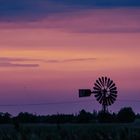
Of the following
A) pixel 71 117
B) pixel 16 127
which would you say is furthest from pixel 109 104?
pixel 16 127

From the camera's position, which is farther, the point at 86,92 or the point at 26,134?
the point at 86,92

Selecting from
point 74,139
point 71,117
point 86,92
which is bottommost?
point 74,139

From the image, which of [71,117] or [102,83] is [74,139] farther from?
[102,83]

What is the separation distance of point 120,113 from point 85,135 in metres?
41.4

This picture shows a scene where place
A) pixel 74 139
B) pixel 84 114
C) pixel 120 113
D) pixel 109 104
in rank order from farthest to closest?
pixel 109 104
pixel 120 113
pixel 84 114
pixel 74 139

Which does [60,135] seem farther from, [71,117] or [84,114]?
[84,114]

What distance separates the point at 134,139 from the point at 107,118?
3952 centimetres

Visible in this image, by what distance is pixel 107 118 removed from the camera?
173ft

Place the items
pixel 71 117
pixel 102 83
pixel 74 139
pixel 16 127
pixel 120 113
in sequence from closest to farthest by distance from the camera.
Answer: pixel 74 139, pixel 16 127, pixel 71 117, pixel 120 113, pixel 102 83

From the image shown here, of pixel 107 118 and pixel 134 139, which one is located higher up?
pixel 107 118

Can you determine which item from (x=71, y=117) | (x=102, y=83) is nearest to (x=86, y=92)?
(x=102, y=83)

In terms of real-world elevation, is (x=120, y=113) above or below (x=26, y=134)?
above

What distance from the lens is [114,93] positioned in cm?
6462

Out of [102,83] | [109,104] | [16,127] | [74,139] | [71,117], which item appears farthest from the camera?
[102,83]
